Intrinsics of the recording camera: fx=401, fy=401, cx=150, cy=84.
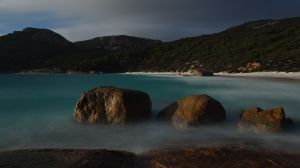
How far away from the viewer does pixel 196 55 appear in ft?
349

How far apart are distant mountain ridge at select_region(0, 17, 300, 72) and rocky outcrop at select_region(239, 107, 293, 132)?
4600cm

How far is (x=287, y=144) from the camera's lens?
12500mm

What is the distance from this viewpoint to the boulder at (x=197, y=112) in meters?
15.5

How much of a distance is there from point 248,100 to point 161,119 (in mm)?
11571

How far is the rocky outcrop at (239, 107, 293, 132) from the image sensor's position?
14.4 meters

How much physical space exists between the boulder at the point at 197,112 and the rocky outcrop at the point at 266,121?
1.13m

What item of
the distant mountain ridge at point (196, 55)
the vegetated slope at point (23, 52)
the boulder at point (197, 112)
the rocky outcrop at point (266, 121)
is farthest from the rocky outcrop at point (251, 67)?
the vegetated slope at point (23, 52)

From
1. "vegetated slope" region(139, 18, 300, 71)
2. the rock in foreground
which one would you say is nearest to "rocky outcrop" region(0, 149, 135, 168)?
the rock in foreground

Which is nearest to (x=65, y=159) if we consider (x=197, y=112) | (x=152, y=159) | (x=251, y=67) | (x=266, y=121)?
(x=152, y=159)

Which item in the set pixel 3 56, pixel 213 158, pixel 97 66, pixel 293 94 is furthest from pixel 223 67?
pixel 3 56

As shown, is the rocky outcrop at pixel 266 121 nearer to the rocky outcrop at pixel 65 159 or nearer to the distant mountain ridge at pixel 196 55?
the rocky outcrop at pixel 65 159

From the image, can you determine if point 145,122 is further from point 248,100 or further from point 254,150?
point 248,100

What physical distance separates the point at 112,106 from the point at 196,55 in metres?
91.2

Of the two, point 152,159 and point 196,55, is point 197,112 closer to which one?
point 152,159
